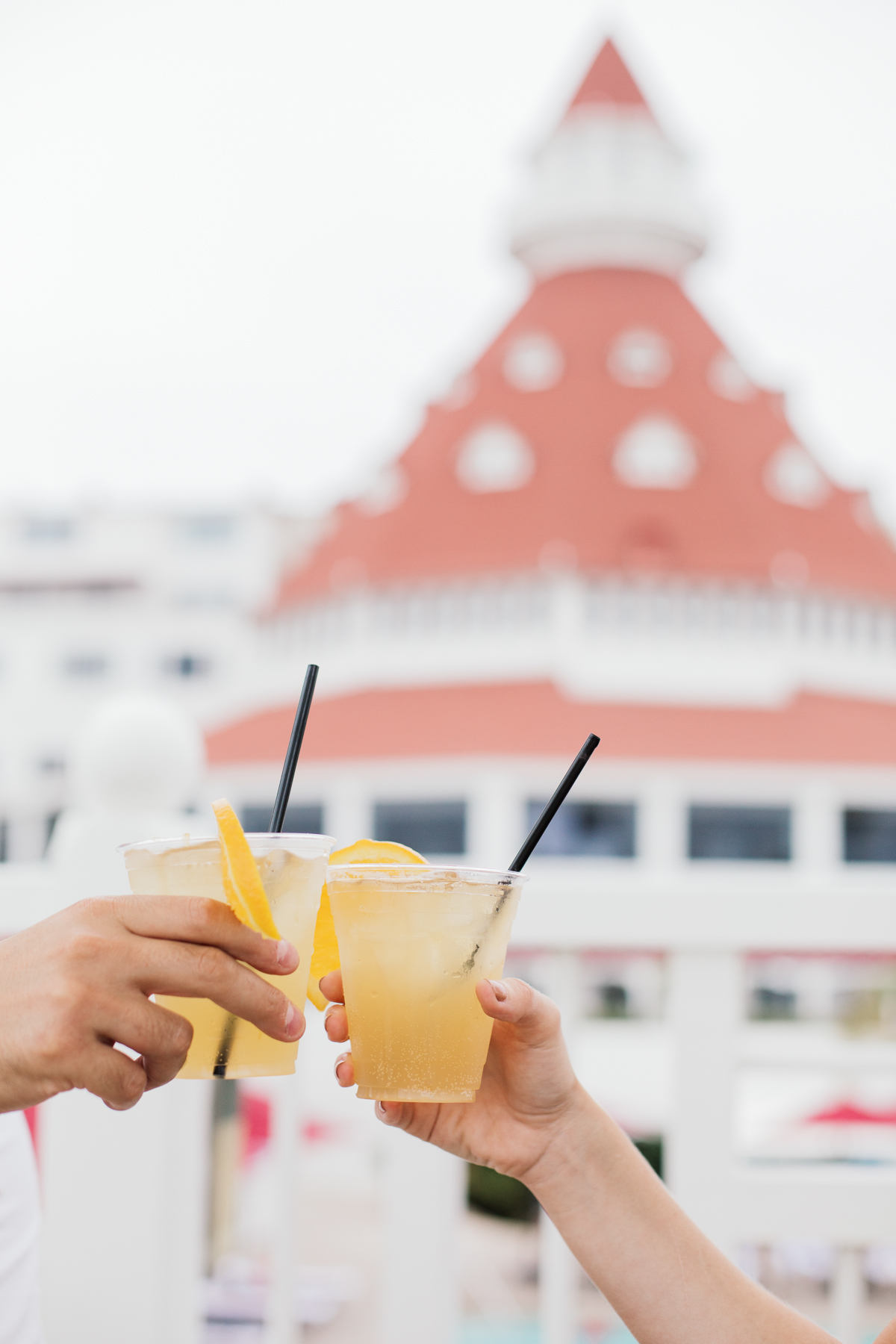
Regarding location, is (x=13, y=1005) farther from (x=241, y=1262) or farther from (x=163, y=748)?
(x=241, y=1262)

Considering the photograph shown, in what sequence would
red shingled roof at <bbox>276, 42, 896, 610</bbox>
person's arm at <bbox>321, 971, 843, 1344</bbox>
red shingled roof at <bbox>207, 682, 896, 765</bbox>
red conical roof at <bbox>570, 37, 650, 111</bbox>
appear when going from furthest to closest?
red conical roof at <bbox>570, 37, 650, 111</bbox> < red shingled roof at <bbox>276, 42, 896, 610</bbox> < red shingled roof at <bbox>207, 682, 896, 765</bbox> < person's arm at <bbox>321, 971, 843, 1344</bbox>

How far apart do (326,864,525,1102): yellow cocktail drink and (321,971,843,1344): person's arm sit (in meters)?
0.15

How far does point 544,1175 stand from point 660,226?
682 inches

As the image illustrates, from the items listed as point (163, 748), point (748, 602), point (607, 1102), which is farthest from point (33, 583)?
point (163, 748)

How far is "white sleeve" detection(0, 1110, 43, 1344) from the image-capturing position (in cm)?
109

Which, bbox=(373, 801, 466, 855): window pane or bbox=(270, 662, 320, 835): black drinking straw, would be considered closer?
bbox=(270, 662, 320, 835): black drinking straw

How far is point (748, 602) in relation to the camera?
46.2 ft

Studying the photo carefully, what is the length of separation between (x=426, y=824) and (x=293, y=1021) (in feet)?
41.3

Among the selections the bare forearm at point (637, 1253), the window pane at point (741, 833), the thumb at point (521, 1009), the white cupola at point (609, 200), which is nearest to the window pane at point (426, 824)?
the window pane at point (741, 833)

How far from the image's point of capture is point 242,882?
2.87 feet

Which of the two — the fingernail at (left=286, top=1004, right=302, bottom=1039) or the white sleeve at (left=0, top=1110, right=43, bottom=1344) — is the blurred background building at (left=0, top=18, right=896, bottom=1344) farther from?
the fingernail at (left=286, top=1004, right=302, bottom=1039)

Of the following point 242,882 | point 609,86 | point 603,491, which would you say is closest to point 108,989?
point 242,882

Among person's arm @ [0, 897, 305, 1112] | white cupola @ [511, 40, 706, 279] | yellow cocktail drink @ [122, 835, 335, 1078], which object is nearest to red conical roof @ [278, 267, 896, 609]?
white cupola @ [511, 40, 706, 279]

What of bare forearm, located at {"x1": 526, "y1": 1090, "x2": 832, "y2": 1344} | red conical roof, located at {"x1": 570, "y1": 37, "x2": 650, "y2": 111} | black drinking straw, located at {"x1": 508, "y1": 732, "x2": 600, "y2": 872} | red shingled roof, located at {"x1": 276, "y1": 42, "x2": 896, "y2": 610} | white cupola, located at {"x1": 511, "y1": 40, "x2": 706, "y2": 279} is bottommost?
bare forearm, located at {"x1": 526, "y1": 1090, "x2": 832, "y2": 1344}
